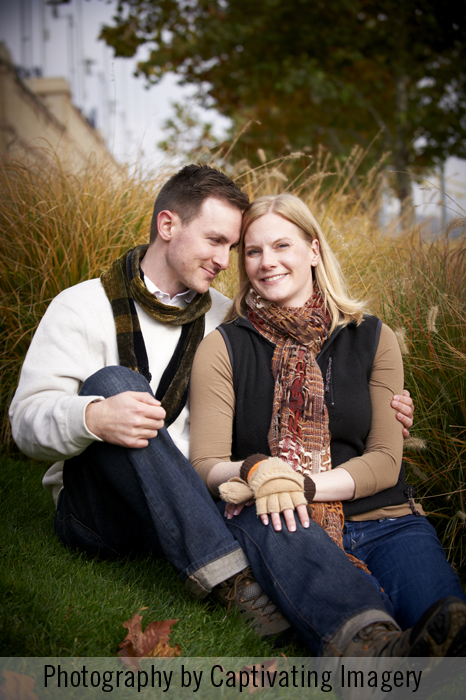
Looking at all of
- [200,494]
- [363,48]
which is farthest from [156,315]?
[363,48]

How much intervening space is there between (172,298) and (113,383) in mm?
750

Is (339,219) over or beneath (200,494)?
over

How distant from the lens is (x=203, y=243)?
2557mm

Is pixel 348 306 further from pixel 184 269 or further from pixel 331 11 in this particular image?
pixel 331 11

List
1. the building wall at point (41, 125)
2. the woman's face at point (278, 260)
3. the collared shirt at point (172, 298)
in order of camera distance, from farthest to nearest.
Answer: the building wall at point (41, 125)
the collared shirt at point (172, 298)
the woman's face at point (278, 260)

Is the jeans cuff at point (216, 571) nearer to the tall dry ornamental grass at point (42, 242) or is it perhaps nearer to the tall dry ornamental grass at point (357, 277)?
the tall dry ornamental grass at point (357, 277)

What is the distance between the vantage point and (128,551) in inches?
91.7

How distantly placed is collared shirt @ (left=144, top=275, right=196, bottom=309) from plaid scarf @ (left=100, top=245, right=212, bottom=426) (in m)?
0.06

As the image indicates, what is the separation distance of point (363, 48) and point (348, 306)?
281 inches

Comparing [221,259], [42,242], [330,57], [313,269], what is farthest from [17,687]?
[330,57]

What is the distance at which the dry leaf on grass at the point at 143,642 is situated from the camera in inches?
66.4

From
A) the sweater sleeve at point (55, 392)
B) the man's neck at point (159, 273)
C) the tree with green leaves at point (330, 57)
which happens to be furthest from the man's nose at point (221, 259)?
the tree with green leaves at point (330, 57)

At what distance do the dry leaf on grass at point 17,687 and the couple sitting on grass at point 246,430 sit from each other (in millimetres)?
587

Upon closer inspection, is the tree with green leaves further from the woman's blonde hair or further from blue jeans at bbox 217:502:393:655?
blue jeans at bbox 217:502:393:655
